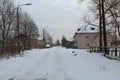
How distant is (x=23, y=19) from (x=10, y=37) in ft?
72.2

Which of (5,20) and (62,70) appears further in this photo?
(5,20)

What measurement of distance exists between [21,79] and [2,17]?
37.3m

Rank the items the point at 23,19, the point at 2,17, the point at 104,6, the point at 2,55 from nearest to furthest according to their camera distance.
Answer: the point at 2,55
the point at 104,6
the point at 2,17
the point at 23,19

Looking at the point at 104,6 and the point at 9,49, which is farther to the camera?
the point at 104,6

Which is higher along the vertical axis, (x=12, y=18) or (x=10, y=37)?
(x=12, y=18)

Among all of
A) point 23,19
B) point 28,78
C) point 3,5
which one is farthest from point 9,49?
point 23,19

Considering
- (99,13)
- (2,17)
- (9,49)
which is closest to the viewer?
(9,49)

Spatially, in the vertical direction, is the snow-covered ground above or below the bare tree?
below

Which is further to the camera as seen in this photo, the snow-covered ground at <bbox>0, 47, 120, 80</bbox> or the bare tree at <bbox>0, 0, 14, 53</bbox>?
the bare tree at <bbox>0, 0, 14, 53</bbox>

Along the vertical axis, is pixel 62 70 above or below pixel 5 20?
below

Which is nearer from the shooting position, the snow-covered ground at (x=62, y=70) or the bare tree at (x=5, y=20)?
the snow-covered ground at (x=62, y=70)

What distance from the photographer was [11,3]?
55.1 metres

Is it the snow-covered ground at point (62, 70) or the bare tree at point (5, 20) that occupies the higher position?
the bare tree at point (5, 20)

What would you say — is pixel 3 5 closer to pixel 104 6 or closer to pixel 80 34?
pixel 104 6
